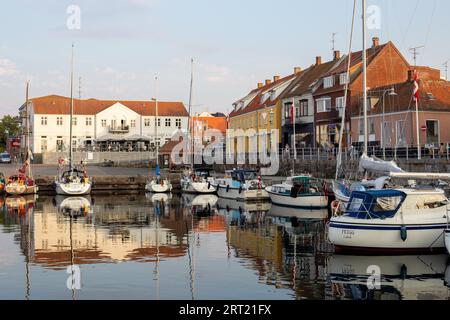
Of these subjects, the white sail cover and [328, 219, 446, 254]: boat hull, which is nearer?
[328, 219, 446, 254]: boat hull

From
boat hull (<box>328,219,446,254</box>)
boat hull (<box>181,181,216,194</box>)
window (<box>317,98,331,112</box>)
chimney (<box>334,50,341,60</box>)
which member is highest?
chimney (<box>334,50,341,60</box>)

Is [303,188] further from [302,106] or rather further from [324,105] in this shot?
[302,106]

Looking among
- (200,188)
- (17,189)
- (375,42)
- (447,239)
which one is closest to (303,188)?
(200,188)

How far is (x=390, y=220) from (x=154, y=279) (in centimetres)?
881

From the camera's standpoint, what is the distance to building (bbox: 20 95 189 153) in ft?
334

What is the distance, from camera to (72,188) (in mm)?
54062

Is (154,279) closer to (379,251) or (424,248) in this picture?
(379,251)

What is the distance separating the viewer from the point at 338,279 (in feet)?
59.2

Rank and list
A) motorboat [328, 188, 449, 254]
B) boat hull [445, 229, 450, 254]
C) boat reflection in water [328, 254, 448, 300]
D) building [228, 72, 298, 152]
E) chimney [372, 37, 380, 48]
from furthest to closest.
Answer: building [228, 72, 298, 152] → chimney [372, 37, 380, 48] → motorboat [328, 188, 449, 254] → boat hull [445, 229, 450, 254] → boat reflection in water [328, 254, 448, 300]

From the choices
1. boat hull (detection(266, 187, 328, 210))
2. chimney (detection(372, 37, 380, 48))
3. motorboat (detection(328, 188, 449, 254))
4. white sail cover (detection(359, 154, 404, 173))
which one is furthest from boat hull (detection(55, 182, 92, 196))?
motorboat (detection(328, 188, 449, 254))

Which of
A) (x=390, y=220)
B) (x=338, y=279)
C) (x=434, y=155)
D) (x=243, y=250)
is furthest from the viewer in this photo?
(x=434, y=155)

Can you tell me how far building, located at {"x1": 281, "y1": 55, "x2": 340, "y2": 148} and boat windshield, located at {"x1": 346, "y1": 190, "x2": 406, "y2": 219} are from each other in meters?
43.3

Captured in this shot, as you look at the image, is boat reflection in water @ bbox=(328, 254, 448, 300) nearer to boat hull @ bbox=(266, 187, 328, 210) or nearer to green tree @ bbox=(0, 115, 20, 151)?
boat hull @ bbox=(266, 187, 328, 210)
